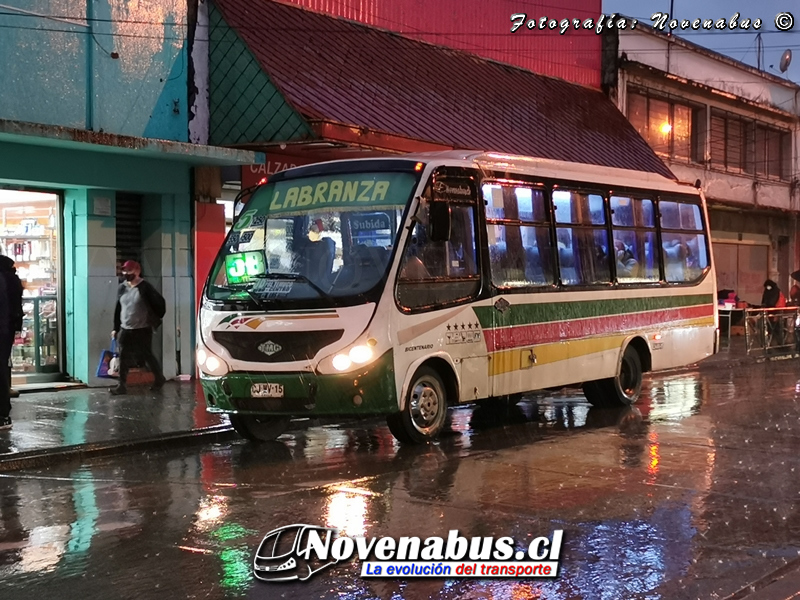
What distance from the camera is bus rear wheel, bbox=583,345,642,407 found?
13.7 m

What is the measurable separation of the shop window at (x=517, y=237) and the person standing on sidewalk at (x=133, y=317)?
5451 mm

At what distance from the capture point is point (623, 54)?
2586 centimetres

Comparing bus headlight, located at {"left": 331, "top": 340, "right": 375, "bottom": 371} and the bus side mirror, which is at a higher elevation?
the bus side mirror

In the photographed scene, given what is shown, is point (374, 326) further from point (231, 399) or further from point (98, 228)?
point (98, 228)

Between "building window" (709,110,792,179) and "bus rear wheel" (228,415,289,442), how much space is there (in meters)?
22.0

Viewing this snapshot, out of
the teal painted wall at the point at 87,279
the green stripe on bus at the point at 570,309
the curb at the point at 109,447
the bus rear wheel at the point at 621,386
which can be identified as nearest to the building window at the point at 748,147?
the green stripe on bus at the point at 570,309

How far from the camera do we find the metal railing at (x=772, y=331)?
2277 cm

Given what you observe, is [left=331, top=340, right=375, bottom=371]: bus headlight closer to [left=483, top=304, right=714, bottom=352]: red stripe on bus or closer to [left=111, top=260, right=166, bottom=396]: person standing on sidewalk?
[left=483, top=304, right=714, bottom=352]: red stripe on bus

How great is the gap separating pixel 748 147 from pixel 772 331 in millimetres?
10536

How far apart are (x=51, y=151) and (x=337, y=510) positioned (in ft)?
28.2

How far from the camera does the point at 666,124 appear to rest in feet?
92.2

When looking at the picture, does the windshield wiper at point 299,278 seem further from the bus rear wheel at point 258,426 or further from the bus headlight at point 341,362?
the bus rear wheel at point 258,426

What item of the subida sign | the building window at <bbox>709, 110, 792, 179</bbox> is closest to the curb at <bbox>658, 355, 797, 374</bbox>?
the building window at <bbox>709, 110, 792, 179</bbox>

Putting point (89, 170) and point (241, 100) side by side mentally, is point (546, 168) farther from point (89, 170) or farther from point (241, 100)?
point (89, 170)
